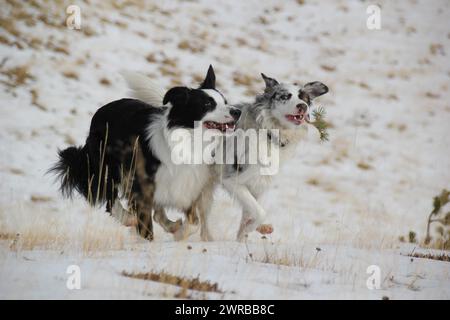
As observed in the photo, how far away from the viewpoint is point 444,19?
1747 centimetres

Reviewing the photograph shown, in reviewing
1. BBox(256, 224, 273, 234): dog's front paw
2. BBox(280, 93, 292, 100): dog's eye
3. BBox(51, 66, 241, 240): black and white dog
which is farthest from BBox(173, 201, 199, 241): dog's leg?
BBox(280, 93, 292, 100): dog's eye

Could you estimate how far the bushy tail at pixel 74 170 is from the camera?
6.31 m

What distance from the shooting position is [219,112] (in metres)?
5.24

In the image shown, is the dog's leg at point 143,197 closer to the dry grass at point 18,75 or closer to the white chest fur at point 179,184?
the white chest fur at point 179,184

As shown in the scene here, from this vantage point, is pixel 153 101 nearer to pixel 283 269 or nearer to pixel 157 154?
pixel 157 154

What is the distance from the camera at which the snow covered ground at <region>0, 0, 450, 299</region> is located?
13.2 feet

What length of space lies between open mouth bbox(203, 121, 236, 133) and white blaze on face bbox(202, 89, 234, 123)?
40mm

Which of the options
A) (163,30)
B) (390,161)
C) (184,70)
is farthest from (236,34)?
(390,161)

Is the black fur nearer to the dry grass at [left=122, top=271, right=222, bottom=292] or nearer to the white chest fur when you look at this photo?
the white chest fur

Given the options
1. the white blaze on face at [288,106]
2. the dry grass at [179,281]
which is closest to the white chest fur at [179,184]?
the white blaze on face at [288,106]

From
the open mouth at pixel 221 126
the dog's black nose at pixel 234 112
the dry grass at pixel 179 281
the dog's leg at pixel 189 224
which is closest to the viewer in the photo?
the dry grass at pixel 179 281

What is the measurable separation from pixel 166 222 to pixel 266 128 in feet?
4.14

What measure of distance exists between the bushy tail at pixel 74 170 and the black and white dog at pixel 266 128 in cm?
111

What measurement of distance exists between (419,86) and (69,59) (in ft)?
27.0
